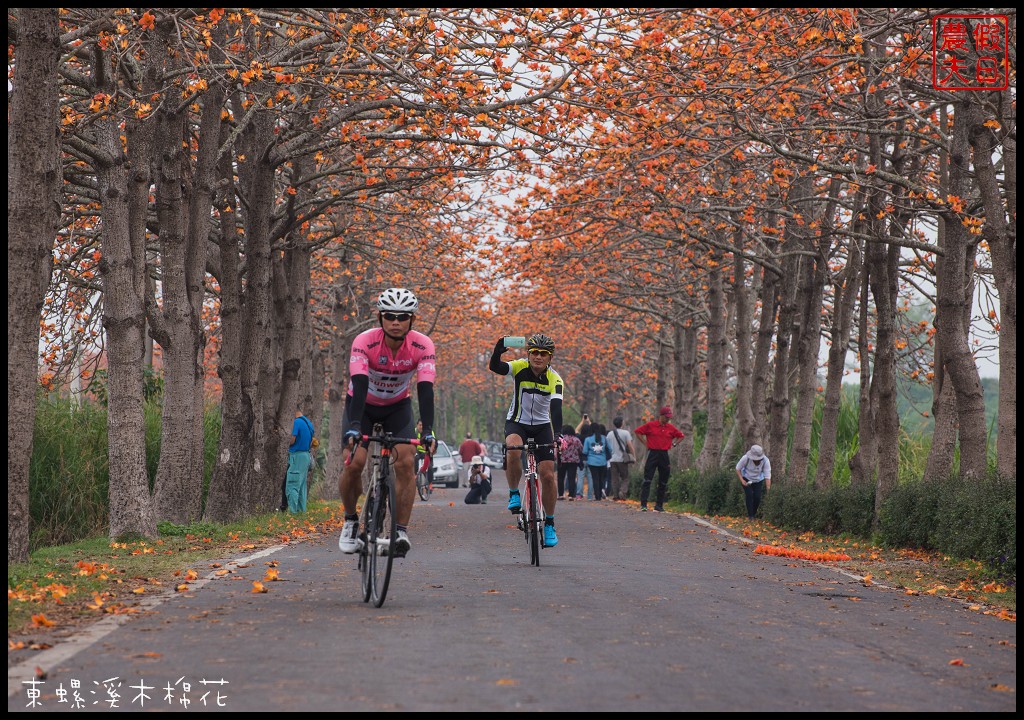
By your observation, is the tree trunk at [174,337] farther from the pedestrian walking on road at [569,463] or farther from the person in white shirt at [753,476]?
the pedestrian walking on road at [569,463]

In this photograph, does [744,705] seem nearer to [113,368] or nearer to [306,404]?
[113,368]

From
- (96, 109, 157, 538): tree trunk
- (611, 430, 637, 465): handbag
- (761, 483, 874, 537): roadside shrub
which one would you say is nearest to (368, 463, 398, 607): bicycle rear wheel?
(96, 109, 157, 538): tree trunk

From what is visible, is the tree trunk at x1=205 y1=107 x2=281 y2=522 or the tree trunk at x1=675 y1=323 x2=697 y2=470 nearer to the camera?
the tree trunk at x1=205 y1=107 x2=281 y2=522

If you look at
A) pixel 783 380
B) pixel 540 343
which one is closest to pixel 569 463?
pixel 783 380

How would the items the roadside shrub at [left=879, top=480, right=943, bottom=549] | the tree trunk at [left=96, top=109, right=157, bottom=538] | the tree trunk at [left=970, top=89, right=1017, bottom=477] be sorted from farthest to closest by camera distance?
1. the roadside shrub at [left=879, top=480, right=943, bottom=549]
2. the tree trunk at [left=970, top=89, right=1017, bottom=477]
3. the tree trunk at [left=96, top=109, right=157, bottom=538]

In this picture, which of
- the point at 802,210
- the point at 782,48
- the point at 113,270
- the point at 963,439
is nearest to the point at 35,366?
the point at 113,270

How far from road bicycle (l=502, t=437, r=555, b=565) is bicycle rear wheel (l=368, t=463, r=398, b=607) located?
316 centimetres

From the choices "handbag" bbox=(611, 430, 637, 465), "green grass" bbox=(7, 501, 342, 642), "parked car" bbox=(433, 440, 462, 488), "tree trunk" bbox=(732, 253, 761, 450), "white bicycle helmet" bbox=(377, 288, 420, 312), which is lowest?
"green grass" bbox=(7, 501, 342, 642)

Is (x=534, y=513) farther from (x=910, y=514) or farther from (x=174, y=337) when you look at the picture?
(x=174, y=337)

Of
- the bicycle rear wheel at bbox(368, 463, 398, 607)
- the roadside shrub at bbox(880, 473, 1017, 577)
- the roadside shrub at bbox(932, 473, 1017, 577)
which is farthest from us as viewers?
the roadside shrub at bbox(880, 473, 1017, 577)

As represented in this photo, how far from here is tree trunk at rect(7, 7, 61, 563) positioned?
10.8 meters

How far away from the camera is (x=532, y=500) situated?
39.9ft

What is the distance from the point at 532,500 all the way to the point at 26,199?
5.21 metres

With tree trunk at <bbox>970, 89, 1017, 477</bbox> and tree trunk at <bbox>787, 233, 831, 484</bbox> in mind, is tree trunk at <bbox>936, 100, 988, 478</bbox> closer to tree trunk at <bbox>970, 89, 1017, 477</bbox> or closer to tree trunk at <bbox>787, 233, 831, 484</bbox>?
tree trunk at <bbox>970, 89, 1017, 477</bbox>
